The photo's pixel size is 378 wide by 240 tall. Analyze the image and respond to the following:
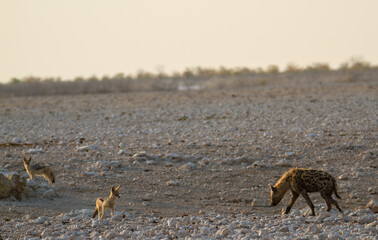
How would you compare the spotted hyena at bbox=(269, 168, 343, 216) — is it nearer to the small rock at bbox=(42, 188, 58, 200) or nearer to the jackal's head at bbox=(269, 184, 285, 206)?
the jackal's head at bbox=(269, 184, 285, 206)

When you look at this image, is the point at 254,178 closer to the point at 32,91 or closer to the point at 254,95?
the point at 254,95

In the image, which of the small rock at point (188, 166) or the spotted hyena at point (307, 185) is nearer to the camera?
the spotted hyena at point (307, 185)

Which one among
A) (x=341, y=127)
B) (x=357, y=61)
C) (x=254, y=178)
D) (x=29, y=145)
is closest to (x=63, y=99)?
(x=29, y=145)

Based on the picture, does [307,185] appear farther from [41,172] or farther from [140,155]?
[41,172]

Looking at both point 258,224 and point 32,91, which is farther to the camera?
point 32,91

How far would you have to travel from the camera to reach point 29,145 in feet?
47.2

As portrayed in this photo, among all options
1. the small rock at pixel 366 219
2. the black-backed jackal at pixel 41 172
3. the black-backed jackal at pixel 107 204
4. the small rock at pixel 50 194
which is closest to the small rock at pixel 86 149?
the black-backed jackal at pixel 41 172

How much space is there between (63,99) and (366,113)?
1455cm

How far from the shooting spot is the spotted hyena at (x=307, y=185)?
28.4 feet

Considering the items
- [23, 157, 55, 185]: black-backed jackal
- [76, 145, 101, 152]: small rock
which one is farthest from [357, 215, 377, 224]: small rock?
[76, 145, 101, 152]: small rock

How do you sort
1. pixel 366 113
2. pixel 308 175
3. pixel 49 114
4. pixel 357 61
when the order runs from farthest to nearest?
pixel 357 61, pixel 49 114, pixel 366 113, pixel 308 175

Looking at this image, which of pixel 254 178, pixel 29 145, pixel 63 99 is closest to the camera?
pixel 254 178

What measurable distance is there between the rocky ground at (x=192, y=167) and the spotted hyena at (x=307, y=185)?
0.73ft

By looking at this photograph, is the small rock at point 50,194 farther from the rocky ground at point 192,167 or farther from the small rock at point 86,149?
the small rock at point 86,149
